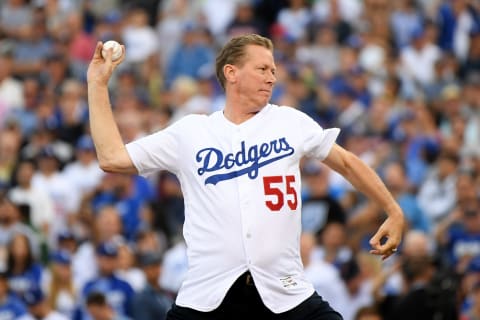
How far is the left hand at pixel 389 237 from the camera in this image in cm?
737

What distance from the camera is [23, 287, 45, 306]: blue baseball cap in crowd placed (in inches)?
518

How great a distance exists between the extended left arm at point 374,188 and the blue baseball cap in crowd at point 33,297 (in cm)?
612

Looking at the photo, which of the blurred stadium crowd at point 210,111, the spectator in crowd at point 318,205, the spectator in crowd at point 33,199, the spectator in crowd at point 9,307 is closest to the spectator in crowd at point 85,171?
the blurred stadium crowd at point 210,111

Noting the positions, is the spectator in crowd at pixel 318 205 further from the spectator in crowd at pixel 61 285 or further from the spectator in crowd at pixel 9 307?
the spectator in crowd at pixel 9 307

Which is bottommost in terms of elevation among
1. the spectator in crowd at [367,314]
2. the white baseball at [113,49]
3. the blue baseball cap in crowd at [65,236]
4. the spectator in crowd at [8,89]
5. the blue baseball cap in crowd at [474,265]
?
the spectator in crowd at [367,314]

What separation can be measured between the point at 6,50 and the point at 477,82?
628cm

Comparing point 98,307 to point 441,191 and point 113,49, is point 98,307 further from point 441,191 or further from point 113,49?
point 113,49

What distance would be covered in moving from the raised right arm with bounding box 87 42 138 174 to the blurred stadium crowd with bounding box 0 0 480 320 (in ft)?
16.0

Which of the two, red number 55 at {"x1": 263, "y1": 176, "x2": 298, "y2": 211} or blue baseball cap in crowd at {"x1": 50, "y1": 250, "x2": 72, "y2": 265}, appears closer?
red number 55 at {"x1": 263, "y1": 176, "x2": 298, "y2": 211}

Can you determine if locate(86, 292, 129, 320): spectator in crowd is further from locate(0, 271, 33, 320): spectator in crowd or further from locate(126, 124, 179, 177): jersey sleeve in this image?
locate(126, 124, 179, 177): jersey sleeve

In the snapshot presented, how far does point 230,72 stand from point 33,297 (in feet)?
20.1

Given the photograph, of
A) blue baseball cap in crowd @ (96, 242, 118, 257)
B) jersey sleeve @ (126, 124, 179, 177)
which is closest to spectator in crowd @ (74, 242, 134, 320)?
blue baseball cap in crowd @ (96, 242, 118, 257)

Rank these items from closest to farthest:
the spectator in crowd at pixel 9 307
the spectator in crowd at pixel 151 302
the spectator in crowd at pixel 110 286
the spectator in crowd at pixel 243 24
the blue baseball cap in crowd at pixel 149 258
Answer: the spectator in crowd at pixel 9 307
the spectator in crowd at pixel 151 302
the spectator in crowd at pixel 110 286
the blue baseball cap in crowd at pixel 149 258
the spectator in crowd at pixel 243 24

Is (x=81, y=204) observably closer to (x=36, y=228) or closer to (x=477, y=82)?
(x=36, y=228)
